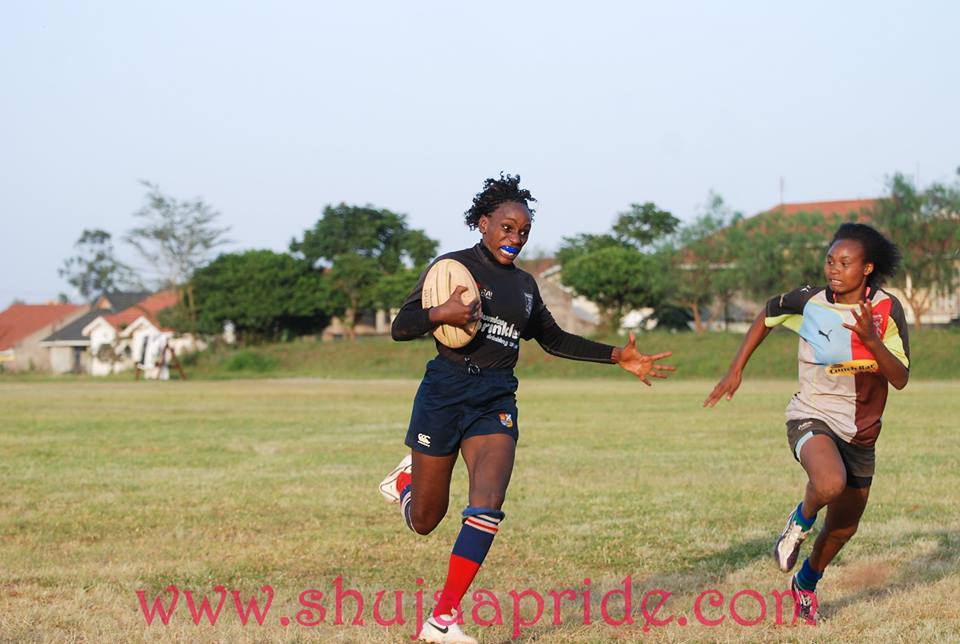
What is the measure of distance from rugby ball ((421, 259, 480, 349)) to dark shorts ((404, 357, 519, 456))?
0.19m

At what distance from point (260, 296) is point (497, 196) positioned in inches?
3386

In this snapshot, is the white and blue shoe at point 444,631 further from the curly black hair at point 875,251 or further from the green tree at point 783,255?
the green tree at point 783,255

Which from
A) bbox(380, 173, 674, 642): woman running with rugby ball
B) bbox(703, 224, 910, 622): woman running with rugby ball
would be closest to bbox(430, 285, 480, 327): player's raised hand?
bbox(380, 173, 674, 642): woman running with rugby ball

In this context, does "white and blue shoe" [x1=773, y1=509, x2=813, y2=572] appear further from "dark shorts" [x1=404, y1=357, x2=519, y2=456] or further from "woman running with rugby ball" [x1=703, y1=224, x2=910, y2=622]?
"dark shorts" [x1=404, y1=357, x2=519, y2=456]

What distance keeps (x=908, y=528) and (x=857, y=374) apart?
4032 mm

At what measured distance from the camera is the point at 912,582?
8188mm

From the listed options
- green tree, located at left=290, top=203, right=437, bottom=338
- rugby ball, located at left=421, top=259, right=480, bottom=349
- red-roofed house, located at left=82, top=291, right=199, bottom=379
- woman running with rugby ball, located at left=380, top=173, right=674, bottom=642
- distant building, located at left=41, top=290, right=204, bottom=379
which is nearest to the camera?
woman running with rugby ball, located at left=380, top=173, right=674, bottom=642

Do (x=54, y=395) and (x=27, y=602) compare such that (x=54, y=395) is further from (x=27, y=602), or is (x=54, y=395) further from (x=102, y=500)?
(x=27, y=602)

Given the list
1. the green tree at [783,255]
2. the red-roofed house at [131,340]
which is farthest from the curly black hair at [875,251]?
the green tree at [783,255]

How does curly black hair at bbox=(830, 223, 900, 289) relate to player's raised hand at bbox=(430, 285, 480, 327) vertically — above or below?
above

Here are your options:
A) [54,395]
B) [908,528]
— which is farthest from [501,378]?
[54,395]

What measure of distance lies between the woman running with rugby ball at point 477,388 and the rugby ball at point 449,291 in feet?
0.21

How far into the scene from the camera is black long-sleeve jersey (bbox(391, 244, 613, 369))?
21.8 feet

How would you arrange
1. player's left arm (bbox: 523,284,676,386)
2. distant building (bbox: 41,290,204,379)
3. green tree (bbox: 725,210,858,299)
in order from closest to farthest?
player's left arm (bbox: 523,284,676,386), distant building (bbox: 41,290,204,379), green tree (bbox: 725,210,858,299)
